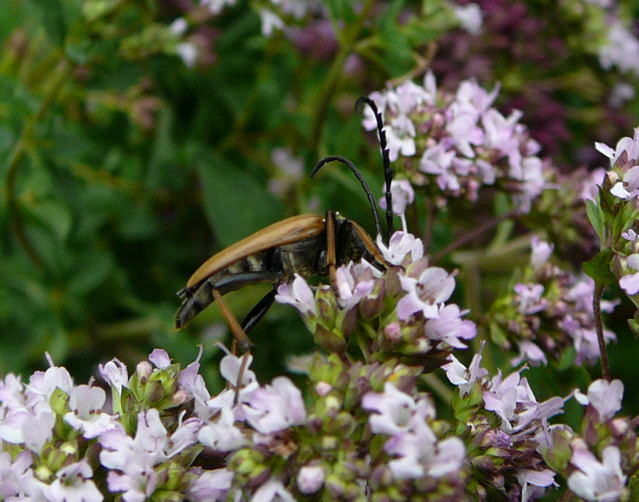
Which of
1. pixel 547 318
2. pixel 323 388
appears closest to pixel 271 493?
pixel 323 388

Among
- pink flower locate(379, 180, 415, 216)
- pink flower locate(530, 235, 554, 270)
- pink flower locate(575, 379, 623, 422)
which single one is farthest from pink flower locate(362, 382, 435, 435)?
pink flower locate(530, 235, 554, 270)

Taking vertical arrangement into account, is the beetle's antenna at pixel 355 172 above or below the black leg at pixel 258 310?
above

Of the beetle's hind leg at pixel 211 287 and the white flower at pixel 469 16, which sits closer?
the beetle's hind leg at pixel 211 287

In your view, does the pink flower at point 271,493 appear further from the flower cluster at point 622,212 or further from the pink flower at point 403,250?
the flower cluster at point 622,212

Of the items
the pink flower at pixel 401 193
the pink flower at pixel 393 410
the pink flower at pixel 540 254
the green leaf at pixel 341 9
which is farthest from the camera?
the green leaf at pixel 341 9

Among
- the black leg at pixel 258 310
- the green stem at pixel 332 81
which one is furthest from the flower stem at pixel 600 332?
the green stem at pixel 332 81

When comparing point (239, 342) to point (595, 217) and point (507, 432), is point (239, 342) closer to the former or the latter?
point (507, 432)
